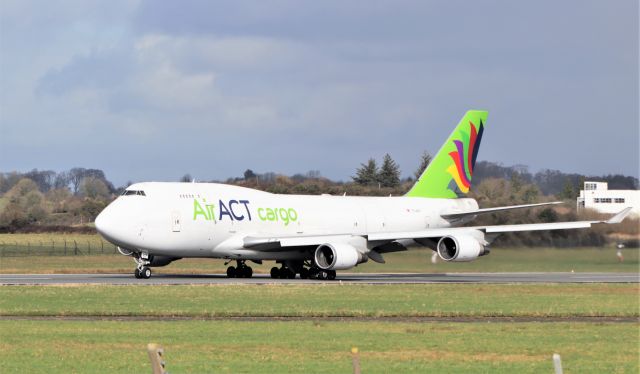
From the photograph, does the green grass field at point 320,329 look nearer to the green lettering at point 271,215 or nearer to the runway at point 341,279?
the runway at point 341,279

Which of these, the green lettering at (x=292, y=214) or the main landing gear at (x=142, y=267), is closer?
the main landing gear at (x=142, y=267)

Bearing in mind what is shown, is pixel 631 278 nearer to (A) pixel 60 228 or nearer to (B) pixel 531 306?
(B) pixel 531 306

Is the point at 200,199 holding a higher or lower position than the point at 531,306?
higher

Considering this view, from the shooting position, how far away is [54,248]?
270ft

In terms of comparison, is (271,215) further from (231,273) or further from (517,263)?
(517,263)

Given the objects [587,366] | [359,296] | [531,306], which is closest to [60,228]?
[359,296]

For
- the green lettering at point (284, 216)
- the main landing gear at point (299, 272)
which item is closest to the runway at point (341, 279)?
the main landing gear at point (299, 272)

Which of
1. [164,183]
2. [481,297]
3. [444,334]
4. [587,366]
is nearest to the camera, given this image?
[587,366]

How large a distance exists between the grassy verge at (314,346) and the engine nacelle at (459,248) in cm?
2312

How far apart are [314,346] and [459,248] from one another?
96.4 ft

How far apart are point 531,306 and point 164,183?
2183 cm

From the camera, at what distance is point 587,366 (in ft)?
72.4

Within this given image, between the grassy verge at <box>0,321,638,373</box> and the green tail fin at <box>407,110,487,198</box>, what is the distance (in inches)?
1375

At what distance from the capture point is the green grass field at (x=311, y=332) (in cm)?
2212
